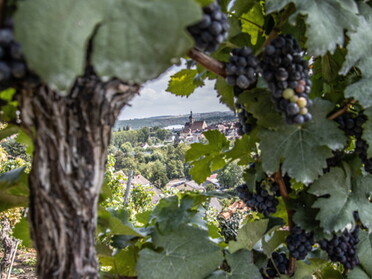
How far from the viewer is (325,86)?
1.17m

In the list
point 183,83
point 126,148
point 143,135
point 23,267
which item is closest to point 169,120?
point 143,135

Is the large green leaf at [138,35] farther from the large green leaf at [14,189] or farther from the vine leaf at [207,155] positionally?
the vine leaf at [207,155]

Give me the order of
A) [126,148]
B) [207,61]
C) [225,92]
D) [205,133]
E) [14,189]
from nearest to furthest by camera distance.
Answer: [207,61] < [14,189] < [225,92] < [205,133] < [126,148]

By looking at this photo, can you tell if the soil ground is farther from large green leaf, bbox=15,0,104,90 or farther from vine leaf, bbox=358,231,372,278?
large green leaf, bbox=15,0,104,90

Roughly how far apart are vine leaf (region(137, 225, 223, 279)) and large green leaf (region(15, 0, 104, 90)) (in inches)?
25.0

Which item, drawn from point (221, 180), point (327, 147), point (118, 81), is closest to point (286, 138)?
point (327, 147)

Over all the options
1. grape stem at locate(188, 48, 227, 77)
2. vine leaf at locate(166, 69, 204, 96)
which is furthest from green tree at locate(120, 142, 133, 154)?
grape stem at locate(188, 48, 227, 77)

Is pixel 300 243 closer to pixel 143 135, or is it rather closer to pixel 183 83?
pixel 183 83

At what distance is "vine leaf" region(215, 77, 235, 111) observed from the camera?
3.66 feet

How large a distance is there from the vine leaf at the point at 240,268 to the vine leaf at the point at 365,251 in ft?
1.26

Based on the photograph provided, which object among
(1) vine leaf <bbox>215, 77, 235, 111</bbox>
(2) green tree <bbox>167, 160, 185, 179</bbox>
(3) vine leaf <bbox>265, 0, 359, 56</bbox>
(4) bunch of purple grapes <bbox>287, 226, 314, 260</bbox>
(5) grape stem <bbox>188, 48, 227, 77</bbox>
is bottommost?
(2) green tree <bbox>167, 160, 185, 179</bbox>

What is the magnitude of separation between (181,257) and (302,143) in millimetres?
457

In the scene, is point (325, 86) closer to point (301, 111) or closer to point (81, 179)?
point (301, 111)

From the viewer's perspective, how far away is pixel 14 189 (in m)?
0.90
